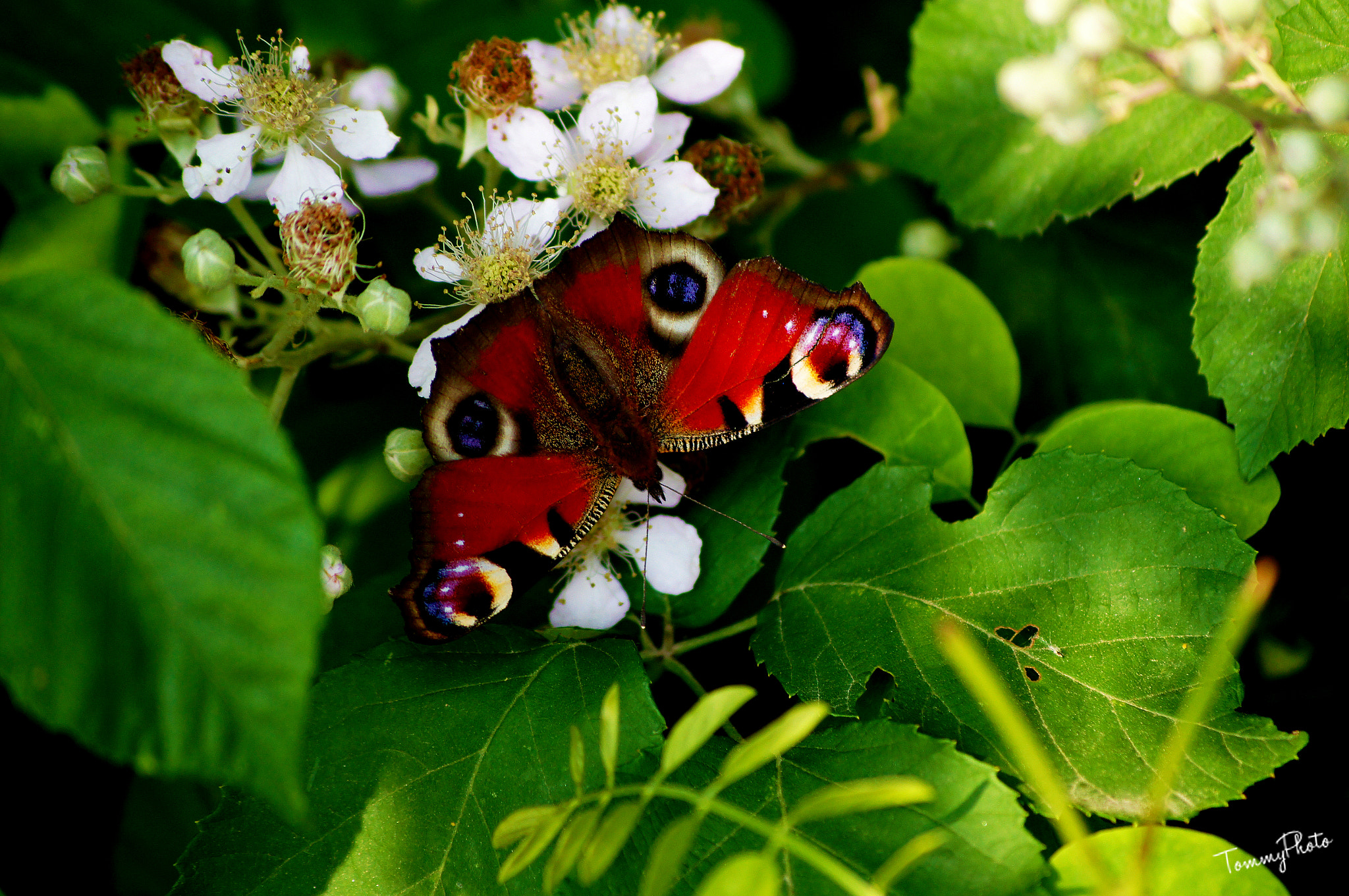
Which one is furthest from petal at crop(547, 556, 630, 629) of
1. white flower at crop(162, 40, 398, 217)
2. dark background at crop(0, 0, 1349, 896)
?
white flower at crop(162, 40, 398, 217)

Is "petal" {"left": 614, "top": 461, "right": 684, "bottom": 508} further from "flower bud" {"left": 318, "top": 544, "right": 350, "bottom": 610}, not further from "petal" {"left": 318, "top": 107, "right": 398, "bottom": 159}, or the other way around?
"petal" {"left": 318, "top": 107, "right": 398, "bottom": 159}

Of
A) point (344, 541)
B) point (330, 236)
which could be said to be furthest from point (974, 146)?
point (344, 541)

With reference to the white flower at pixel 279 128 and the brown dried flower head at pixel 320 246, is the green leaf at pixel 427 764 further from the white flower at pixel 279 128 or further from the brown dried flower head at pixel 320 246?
the white flower at pixel 279 128

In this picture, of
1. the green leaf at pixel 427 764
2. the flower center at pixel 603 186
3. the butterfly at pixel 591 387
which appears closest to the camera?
the green leaf at pixel 427 764

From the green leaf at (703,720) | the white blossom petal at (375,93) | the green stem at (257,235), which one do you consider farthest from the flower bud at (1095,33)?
the white blossom petal at (375,93)

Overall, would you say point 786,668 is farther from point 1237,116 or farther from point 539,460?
point 1237,116

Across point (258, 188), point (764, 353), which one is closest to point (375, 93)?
point (258, 188)
